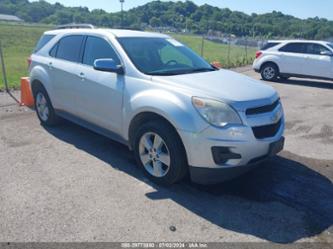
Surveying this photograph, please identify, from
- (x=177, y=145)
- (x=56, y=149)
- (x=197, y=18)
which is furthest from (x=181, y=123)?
(x=197, y=18)

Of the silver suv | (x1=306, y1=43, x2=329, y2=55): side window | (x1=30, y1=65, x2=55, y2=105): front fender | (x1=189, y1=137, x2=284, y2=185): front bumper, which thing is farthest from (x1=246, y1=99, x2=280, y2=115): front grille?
(x1=306, y1=43, x2=329, y2=55): side window

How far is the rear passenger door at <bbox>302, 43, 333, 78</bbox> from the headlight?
10306 mm

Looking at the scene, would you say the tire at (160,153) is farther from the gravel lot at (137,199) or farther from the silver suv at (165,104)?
the gravel lot at (137,199)

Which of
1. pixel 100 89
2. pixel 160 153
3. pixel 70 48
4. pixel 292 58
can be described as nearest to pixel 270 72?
pixel 292 58

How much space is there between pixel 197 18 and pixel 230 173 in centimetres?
7000

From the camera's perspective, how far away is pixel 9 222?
336cm

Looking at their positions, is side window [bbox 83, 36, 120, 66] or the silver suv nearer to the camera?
the silver suv

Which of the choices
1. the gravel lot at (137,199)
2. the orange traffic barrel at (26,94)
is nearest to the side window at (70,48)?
the gravel lot at (137,199)

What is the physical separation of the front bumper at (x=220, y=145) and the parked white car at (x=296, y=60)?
1004 centimetres

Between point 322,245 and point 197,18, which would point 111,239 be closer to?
point 322,245

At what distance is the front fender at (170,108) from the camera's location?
11.9ft

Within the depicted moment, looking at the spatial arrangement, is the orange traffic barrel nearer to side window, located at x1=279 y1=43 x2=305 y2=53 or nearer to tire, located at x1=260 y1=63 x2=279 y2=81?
tire, located at x1=260 y1=63 x2=279 y2=81

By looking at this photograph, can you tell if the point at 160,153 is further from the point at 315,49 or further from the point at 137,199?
the point at 315,49

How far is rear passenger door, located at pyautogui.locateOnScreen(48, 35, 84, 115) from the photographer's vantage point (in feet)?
17.1
